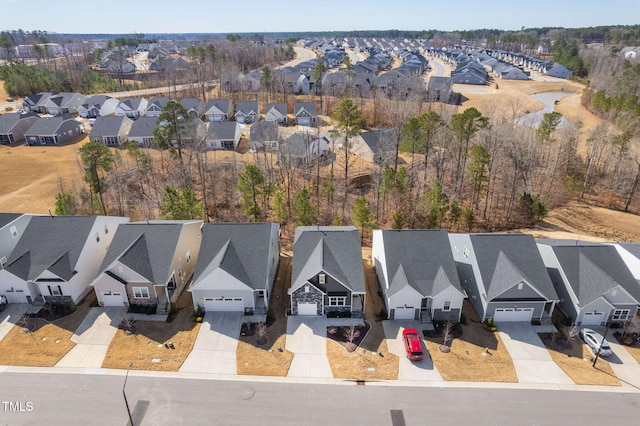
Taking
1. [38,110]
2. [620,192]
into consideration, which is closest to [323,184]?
[620,192]

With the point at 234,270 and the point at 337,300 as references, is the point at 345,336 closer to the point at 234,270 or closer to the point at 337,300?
the point at 337,300

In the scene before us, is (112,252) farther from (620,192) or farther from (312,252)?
(620,192)

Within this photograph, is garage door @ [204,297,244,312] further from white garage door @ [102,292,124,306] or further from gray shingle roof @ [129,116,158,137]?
gray shingle roof @ [129,116,158,137]

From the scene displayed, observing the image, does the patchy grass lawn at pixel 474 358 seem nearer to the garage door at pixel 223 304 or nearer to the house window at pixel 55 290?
the garage door at pixel 223 304


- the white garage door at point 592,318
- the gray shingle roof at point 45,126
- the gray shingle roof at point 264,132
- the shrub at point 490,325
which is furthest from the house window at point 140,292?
the gray shingle roof at point 45,126

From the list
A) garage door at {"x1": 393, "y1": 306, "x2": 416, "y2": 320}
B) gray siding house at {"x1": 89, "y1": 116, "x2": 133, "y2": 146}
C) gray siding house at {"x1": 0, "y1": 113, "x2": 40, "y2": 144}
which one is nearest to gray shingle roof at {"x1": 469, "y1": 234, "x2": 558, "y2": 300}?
garage door at {"x1": 393, "y1": 306, "x2": 416, "y2": 320}

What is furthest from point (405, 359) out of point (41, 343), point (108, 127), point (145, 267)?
point (108, 127)

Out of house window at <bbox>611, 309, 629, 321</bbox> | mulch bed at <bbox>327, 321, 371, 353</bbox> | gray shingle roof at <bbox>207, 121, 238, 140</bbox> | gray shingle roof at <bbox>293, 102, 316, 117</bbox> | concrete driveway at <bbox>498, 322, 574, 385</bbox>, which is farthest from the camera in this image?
gray shingle roof at <bbox>293, 102, 316, 117</bbox>
